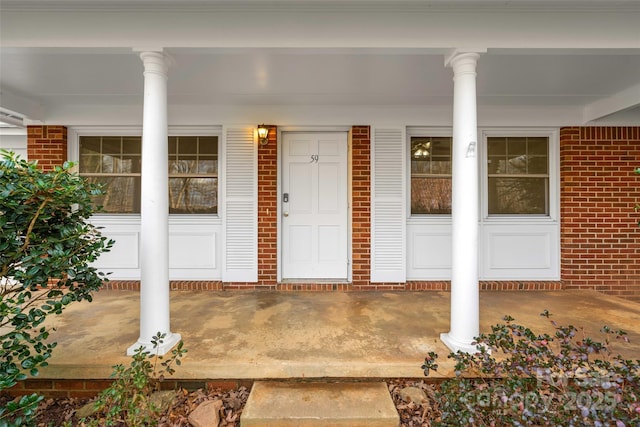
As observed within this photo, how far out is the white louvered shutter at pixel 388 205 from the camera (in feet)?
13.2

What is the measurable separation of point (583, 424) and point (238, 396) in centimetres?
190

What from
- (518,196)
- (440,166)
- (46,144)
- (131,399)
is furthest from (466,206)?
(46,144)

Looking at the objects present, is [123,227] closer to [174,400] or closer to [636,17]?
[174,400]

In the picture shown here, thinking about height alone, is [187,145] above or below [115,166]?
above

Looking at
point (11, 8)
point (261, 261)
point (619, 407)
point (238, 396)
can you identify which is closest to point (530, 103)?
point (619, 407)

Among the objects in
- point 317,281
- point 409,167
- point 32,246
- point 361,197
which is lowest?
point 317,281

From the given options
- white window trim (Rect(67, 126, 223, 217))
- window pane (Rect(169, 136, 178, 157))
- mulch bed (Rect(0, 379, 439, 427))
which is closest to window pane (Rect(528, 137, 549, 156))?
mulch bed (Rect(0, 379, 439, 427))

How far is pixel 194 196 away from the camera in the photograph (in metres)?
4.21

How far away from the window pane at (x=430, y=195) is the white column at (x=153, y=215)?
3092 millimetres

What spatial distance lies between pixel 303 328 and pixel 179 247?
227 cm

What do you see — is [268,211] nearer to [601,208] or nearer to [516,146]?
[516,146]

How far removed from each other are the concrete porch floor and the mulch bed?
0.10m

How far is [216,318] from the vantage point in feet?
9.84

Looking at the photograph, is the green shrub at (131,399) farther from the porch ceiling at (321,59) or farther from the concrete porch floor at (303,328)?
the porch ceiling at (321,59)
